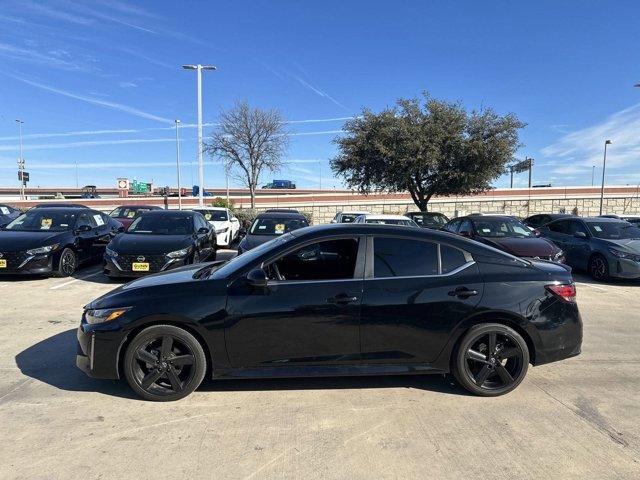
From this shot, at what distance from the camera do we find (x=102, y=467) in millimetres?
→ 2887

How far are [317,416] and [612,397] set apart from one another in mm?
2688

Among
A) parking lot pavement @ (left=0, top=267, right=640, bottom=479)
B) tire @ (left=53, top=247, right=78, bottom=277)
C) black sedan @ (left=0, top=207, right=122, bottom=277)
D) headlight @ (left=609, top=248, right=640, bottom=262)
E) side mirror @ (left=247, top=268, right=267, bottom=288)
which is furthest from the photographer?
headlight @ (left=609, top=248, right=640, bottom=262)

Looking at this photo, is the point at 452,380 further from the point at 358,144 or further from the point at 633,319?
the point at 358,144

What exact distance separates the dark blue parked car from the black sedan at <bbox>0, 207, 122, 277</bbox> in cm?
1217

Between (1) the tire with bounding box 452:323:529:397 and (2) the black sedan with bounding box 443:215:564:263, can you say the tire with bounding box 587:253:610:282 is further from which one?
(1) the tire with bounding box 452:323:529:397

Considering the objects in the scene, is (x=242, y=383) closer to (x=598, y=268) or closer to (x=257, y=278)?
(x=257, y=278)

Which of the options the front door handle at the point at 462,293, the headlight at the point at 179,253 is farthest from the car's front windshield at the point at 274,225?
the front door handle at the point at 462,293

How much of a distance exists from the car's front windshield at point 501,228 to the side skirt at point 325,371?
809cm

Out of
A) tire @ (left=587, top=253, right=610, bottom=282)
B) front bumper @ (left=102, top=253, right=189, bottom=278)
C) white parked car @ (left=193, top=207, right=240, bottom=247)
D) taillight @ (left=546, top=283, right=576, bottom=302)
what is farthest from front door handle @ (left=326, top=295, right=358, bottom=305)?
white parked car @ (left=193, top=207, right=240, bottom=247)

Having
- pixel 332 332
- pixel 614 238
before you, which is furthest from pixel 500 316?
pixel 614 238

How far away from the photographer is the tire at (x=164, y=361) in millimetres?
3779

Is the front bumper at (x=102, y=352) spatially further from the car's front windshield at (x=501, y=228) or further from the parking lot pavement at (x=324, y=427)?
the car's front windshield at (x=501, y=228)

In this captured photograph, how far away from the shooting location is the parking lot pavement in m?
2.91

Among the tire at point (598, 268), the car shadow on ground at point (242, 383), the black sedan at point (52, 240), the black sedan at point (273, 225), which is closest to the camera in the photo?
the car shadow on ground at point (242, 383)
